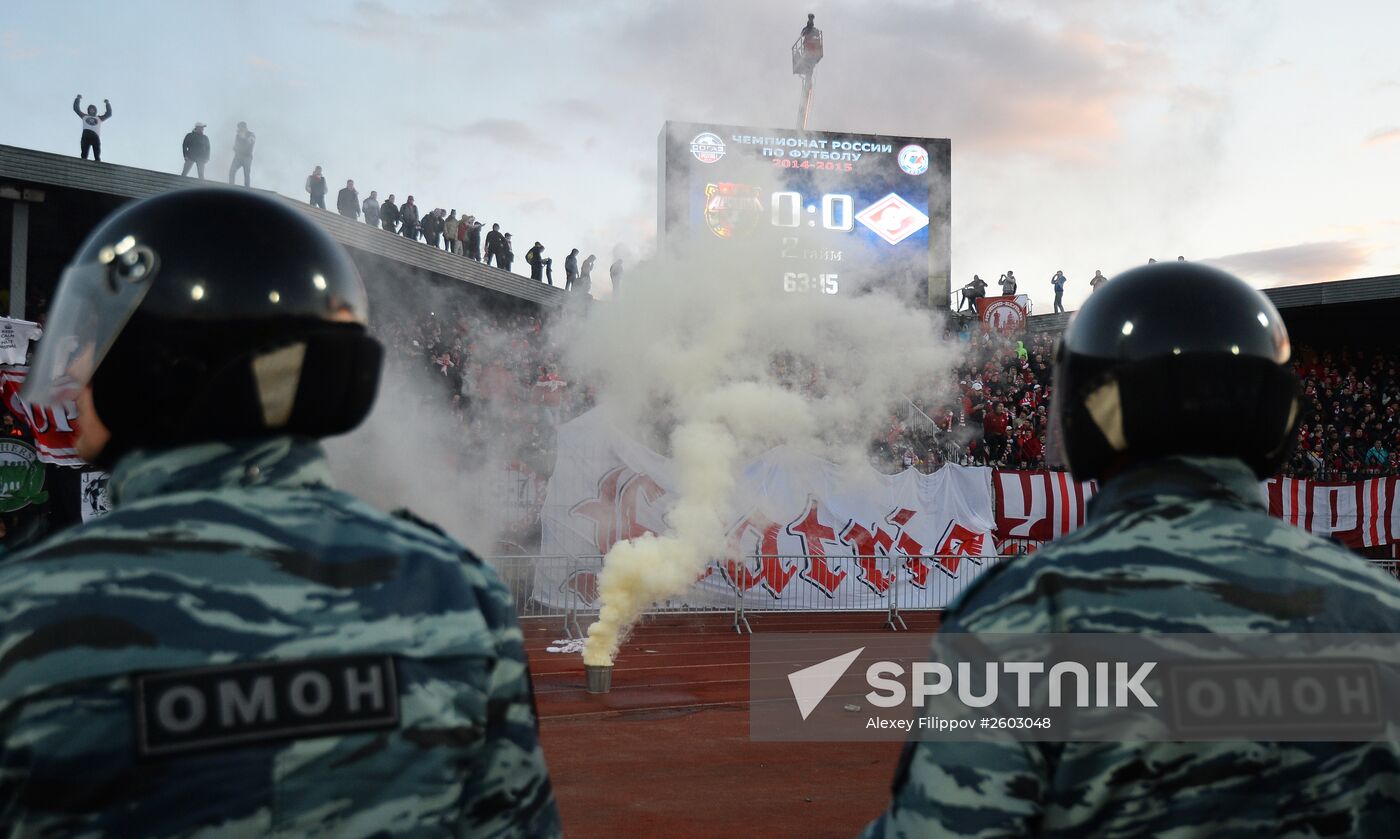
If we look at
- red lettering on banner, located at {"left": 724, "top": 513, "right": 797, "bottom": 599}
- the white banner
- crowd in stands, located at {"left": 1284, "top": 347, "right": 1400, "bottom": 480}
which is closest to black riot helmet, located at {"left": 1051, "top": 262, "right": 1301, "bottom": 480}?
the white banner

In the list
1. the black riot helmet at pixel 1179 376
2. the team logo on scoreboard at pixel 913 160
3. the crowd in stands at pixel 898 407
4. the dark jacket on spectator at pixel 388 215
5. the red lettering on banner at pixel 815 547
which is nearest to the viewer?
the black riot helmet at pixel 1179 376

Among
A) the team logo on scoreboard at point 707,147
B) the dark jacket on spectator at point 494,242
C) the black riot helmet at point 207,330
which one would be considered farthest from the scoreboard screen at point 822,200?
the black riot helmet at point 207,330

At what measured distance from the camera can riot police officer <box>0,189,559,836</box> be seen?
1522mm

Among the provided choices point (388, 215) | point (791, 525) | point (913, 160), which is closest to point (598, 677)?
point (791, 525)

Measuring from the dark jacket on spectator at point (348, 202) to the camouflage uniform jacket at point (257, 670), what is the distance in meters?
22.7

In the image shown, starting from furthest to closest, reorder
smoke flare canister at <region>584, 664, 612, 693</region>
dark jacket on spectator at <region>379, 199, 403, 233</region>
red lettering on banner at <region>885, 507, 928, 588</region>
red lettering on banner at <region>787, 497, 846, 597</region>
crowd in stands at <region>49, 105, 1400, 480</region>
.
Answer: dark jacket on spectator at <region>379, 199, 403, 233</region> < crowd in stands at <region>49, 105, 1400, 480</region> < red lettering on banner at <region>885, 507, 928, 588</region> < red lettering on banner at <region>787, 497, 846, 597</region> < smoke flare canister at <region>584, 664, 612, 693</region>

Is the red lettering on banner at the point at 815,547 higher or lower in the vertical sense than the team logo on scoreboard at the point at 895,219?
lower

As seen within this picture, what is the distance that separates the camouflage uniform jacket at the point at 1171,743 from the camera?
181 cm

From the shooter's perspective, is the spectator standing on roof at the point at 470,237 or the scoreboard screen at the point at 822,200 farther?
the scoreboard screen at the point at 822,200

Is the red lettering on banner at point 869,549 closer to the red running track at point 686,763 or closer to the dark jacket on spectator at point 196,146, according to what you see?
the red running track at point 686,763

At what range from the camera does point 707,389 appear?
15734 millimetres

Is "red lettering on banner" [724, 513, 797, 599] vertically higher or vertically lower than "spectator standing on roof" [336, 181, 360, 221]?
lower

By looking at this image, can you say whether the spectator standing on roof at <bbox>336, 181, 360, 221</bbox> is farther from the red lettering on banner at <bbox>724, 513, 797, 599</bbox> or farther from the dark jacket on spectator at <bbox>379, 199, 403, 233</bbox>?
the red lettering on banner at <bbox>724, 513, 797, 599</bbox>

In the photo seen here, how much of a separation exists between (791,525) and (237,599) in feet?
50.7
